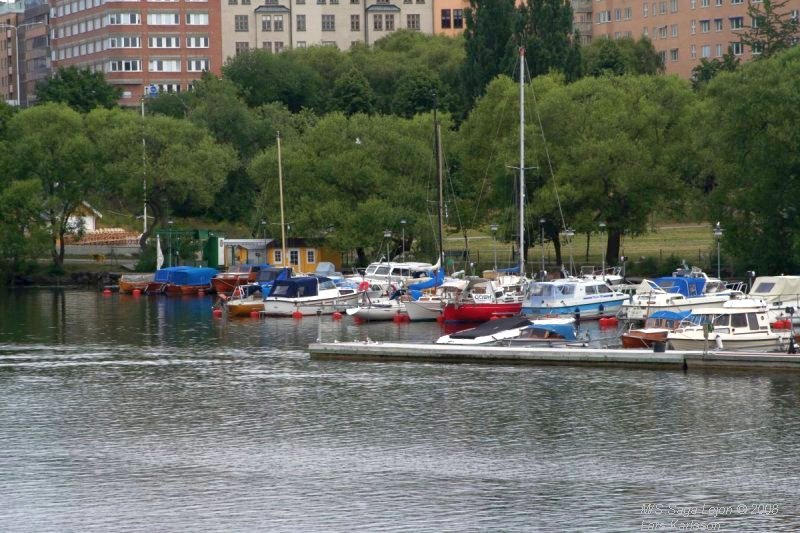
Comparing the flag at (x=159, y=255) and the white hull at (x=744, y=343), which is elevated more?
the flag at (x=159, y=255)

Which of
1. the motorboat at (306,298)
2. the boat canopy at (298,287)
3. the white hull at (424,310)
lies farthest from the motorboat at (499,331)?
the boat canopy at (298,287)

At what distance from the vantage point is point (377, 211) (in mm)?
119688

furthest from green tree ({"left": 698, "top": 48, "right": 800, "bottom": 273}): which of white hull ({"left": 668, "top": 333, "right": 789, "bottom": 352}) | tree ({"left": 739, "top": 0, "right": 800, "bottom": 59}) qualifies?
tree ({"left": 739, "top": 0, "right": 800, "bottom": 59})

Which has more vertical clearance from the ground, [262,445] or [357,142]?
[357,142]

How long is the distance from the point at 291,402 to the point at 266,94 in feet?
420

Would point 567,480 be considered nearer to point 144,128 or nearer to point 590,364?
point 590,364

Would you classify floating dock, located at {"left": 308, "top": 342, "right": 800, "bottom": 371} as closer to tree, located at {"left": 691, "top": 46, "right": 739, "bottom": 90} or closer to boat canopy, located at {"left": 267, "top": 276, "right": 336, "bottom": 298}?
boat canopy, located at {"left": 267, "top": 276, "right": 336, "bottom": 298}

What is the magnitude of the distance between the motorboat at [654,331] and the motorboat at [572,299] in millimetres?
12935

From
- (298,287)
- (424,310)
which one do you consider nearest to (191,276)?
(298,287)

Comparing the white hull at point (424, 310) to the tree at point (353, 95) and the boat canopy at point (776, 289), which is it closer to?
the boat canopy at point (776, 289)

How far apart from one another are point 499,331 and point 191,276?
2107 inches

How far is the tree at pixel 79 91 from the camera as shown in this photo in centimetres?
17350

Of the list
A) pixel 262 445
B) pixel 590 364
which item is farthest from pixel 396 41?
pixel 262 445

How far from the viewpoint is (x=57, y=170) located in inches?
5182
